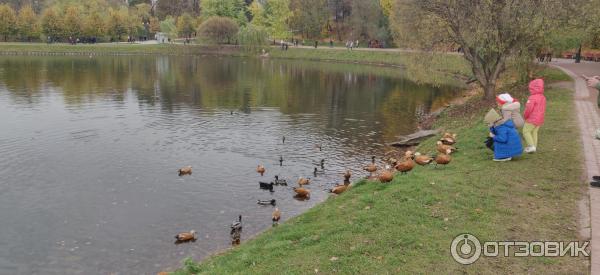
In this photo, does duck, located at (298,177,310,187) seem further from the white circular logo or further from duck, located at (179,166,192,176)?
the white circular logo

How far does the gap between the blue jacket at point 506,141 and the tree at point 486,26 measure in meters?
17.8

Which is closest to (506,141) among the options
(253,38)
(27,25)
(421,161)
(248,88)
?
(421,161)

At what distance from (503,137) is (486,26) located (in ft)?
62.6

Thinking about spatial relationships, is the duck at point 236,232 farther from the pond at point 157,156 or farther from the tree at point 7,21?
the tree at point 7,21

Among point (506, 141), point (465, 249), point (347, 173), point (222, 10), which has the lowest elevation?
point (347, 173)

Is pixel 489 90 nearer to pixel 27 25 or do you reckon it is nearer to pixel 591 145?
pixel 591 145

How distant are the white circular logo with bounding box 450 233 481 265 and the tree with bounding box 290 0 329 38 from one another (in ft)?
379

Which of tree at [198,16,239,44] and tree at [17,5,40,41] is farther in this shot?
tree at [17,5,40,41]

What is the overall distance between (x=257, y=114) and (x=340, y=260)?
31.7 meters

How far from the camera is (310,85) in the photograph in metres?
65.0

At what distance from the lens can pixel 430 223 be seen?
525 inches

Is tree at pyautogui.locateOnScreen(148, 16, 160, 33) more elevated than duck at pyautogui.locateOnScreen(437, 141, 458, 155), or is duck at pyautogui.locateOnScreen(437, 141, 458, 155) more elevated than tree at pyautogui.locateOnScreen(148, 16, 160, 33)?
tree at pyautogui.locateOnScreen(148, 16, 160, 33)

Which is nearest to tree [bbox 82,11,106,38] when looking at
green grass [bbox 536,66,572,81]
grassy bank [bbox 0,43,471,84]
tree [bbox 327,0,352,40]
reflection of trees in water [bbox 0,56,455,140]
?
grassy bank [bbox 0,43,471,84]

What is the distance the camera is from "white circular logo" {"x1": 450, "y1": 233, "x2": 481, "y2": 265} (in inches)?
441
